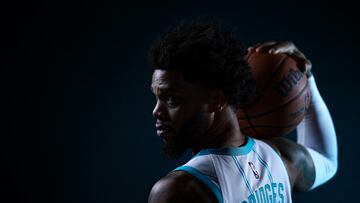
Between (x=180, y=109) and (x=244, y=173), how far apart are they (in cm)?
19

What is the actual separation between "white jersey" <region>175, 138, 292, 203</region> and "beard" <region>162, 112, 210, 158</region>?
0.05 meters

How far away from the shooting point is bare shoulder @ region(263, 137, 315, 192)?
1.18 metres

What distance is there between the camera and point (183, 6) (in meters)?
Answer: 2.29

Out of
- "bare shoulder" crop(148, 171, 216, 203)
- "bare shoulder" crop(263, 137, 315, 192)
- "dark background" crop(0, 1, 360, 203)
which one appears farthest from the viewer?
"dark background" crop(0, 1, 360, 203)

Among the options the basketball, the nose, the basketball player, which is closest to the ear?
the basketball player

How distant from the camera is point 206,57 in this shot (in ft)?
3.19

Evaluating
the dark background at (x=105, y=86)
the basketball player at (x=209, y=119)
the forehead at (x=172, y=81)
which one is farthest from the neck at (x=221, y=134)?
the dark background at (x=105, y=86)

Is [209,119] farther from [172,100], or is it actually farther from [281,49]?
[281,49]

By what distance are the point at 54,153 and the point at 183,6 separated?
0.98 meters

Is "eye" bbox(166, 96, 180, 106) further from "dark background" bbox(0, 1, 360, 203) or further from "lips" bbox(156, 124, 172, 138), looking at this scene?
"dark background" bbox(0, 1, 360, 203)

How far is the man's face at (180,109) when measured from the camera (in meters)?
0.95

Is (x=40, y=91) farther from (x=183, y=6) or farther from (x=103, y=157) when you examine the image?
(x=183, y=6)

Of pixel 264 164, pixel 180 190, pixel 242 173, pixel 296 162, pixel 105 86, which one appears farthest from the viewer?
pixel 105 86

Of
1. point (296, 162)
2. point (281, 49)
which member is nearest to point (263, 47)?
point (281, 49)
